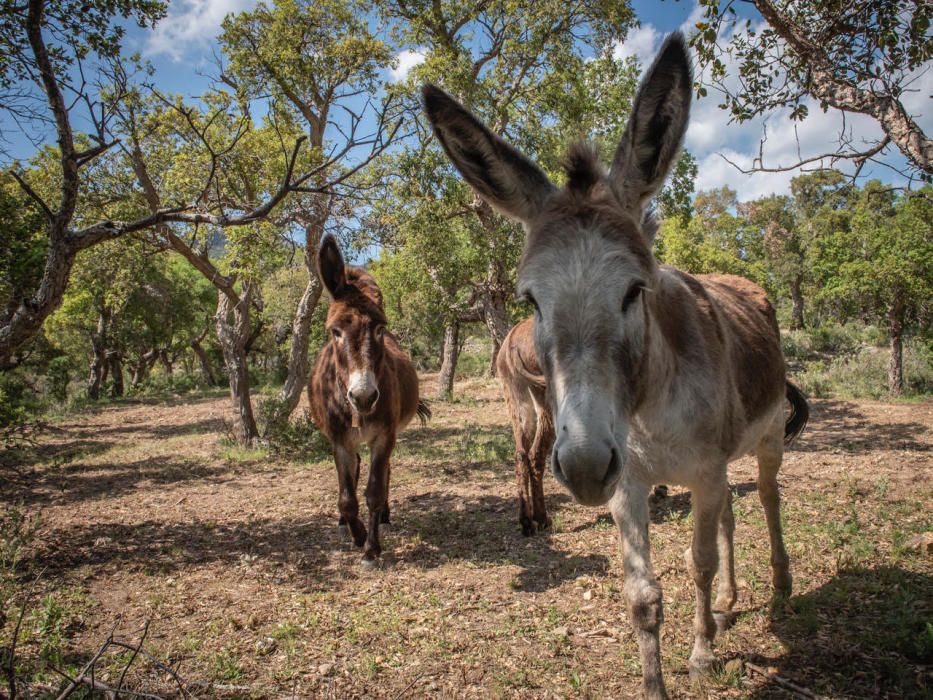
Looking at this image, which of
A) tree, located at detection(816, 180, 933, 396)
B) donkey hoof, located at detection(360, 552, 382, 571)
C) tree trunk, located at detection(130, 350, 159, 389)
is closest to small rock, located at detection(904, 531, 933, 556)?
donkey hoof, located at detection(360, 552, 382, 571)

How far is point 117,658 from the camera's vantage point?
10.4 feet

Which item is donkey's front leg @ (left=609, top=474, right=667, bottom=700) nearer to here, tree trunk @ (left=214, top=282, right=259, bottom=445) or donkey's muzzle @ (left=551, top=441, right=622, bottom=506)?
donkey's muzzle @ (left=551, top=441, right=622, bottom=506)

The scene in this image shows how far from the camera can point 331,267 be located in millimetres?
4879

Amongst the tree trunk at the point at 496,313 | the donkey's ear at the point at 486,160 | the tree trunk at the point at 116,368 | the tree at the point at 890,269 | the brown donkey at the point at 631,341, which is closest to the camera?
the brown donkey at the point at 631,341

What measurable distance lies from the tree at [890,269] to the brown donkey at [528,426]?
12510mm

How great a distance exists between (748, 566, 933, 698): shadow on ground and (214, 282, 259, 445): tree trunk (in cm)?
979

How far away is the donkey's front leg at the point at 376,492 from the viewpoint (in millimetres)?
4828

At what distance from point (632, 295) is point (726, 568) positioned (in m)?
2.79

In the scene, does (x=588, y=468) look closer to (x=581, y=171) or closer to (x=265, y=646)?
(x=581, y=171)

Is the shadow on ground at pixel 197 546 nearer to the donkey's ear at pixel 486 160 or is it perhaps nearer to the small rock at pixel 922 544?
the donkey's ear at pixel 486 160

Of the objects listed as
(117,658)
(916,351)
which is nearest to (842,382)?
(916,351)

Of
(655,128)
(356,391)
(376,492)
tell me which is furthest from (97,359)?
(655,128)

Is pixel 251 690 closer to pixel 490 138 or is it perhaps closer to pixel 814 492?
pixel 490 138

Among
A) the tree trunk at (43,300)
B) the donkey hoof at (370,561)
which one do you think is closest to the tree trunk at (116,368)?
the tree trunk at (43,300)
